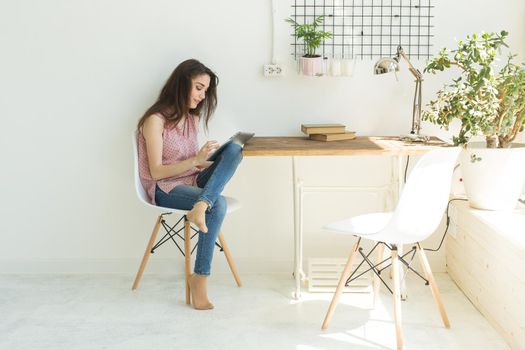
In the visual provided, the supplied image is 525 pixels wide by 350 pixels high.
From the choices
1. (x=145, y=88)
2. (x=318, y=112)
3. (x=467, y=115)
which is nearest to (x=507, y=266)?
(x=467, y=115)

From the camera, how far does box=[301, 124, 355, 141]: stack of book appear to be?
11.4 ft

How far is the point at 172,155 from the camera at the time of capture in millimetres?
3477

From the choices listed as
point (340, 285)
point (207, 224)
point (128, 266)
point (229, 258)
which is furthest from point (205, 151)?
point (128, 266)

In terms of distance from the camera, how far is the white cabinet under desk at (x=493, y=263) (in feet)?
9.08

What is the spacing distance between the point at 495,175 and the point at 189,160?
1.41 metres

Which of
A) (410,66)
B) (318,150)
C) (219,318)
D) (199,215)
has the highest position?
(410,66)

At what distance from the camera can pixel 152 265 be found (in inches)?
151

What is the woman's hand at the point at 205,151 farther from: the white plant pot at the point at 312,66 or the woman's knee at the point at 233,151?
the white plant pot at the point at 312,66

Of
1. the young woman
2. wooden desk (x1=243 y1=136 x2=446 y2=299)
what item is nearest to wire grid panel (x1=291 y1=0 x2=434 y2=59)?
wooden desk (x1=243 y1=136 x2=446 y2=299)

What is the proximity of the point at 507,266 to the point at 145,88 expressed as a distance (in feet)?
6.49

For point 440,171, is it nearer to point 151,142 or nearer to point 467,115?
point 467,115

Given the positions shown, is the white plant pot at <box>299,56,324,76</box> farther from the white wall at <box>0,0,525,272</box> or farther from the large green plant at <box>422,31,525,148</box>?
the large green plant at <box>422,31,525,148</box>

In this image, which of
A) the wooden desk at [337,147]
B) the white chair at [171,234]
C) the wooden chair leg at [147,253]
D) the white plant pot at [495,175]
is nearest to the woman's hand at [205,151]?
the wooden desk at [337,147]

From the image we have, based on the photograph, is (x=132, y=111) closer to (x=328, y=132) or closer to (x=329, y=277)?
(x=328, y=132)
